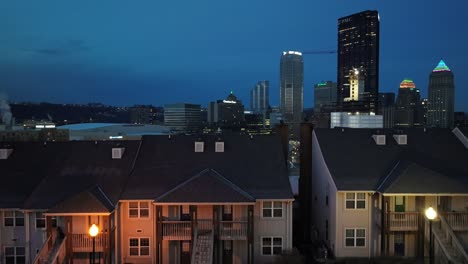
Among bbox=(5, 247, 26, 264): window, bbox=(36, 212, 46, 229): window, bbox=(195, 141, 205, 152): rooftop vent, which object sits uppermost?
bbox=(195, 141, 205, 152): rooftop vent

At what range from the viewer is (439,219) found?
73.0ft

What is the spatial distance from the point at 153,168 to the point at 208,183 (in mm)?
3977

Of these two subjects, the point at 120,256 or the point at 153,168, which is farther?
the point at 153,168

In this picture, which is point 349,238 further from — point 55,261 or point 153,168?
point 55,261

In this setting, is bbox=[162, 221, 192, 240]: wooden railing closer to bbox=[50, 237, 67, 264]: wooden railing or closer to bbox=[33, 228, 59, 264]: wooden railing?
bbox=[50, 237, 67, 264]: wooden railing

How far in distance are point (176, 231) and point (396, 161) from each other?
1346 cm

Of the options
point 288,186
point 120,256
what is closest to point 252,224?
point 288,186

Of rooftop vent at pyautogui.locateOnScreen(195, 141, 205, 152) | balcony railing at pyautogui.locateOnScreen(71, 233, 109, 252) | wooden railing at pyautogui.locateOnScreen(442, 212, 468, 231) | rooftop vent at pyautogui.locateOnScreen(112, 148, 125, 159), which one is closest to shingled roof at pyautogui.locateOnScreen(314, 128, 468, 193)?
wooden railing at pyautogui.locateOnScreen(442, 212, 468, 231)

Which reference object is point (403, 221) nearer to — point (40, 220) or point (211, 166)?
point (211, 166)

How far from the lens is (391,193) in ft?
71.5

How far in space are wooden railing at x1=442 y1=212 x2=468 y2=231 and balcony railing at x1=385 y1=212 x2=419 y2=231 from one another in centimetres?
151

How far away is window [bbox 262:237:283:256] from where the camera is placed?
23.1 metres

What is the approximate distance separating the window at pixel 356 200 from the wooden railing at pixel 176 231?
8.95 m

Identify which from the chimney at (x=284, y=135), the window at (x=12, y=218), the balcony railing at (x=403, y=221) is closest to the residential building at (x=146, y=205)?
the window at (x=12, y=218)
